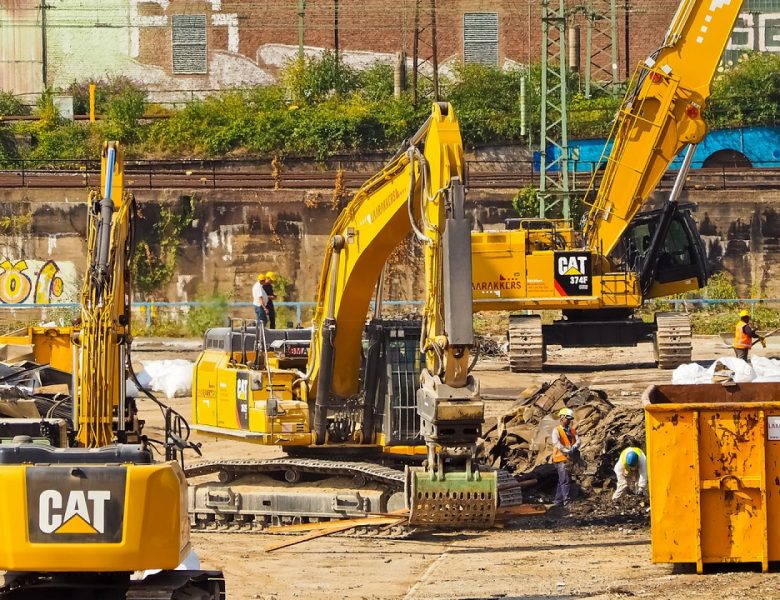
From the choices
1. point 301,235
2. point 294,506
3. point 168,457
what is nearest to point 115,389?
point 168,457

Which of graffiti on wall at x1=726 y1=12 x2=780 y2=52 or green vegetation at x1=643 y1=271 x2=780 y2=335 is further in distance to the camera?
graffiti on wall at x1=726 y1=12 x2=780 y2=52

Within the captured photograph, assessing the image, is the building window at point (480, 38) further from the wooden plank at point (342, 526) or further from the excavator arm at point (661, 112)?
the wooden plank at point (342, 526)

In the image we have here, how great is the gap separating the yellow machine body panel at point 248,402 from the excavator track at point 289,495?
0.37 m

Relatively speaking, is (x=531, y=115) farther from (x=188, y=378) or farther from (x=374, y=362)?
(x=374, y=362)

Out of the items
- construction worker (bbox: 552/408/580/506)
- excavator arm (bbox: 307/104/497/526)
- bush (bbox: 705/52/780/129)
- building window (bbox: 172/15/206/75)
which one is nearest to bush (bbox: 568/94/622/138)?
bush (bbox: 705/52/780/129)

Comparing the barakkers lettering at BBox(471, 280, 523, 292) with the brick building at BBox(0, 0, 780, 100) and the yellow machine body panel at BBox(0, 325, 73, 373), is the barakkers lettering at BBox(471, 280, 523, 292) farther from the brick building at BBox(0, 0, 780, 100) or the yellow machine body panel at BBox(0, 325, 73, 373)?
the brick building at BBox(0, 0, 780, 100)

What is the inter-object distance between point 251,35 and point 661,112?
2547cm

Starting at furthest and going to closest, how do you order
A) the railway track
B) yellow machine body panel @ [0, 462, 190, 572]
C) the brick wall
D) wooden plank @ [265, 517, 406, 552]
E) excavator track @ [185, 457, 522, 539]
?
the brick wall → the railway track → excavator track @ [185, 457, 522, 539] → wooden plank @ [265, 517, 406, 552] → yellow machine body panel @ [0, 462, 190, 572]

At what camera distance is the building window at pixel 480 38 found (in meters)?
51.9

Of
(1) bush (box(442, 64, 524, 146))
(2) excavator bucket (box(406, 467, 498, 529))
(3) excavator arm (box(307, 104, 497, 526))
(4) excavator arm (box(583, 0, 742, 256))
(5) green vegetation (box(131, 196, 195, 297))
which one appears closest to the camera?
(3) excavator arm (box(307, 104, 497, 526))

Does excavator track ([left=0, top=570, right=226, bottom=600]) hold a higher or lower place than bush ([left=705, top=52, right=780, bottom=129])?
lower

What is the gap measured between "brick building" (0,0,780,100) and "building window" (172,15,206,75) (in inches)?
1.3

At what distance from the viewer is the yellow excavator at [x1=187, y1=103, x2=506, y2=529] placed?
15.5m

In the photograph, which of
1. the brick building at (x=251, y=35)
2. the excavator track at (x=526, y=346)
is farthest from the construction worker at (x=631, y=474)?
the brick building at (x=251, y=35)
